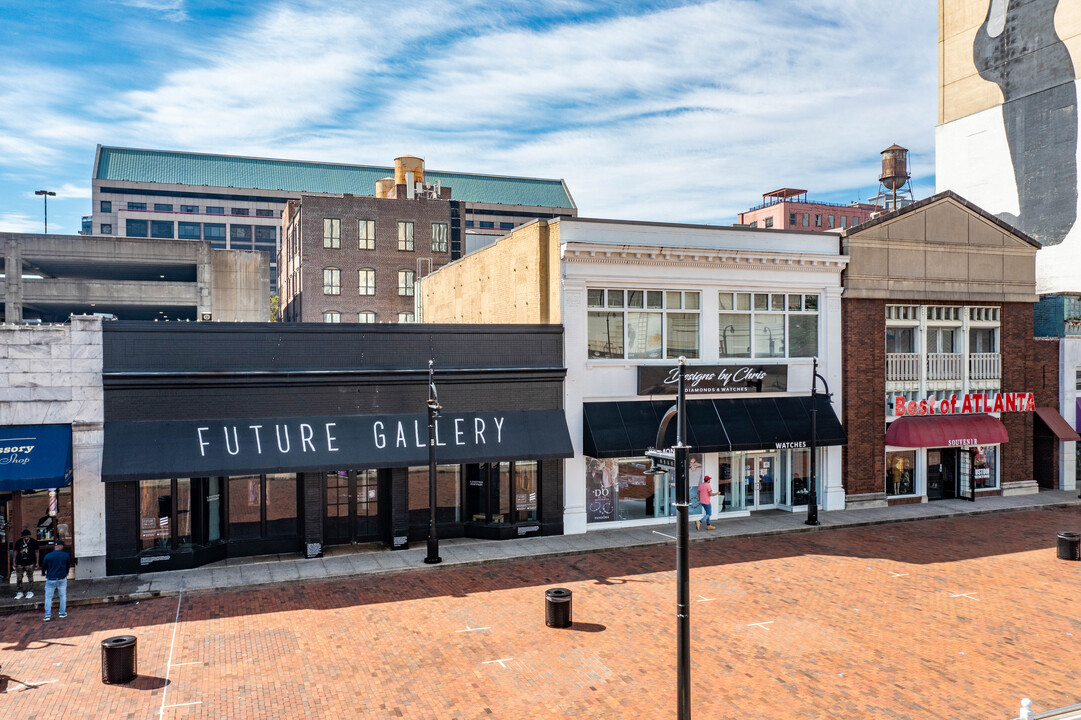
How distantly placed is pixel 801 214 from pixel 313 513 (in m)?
100

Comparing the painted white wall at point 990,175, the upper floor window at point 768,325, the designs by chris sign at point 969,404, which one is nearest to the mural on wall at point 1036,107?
the painted white wall at point 990,175

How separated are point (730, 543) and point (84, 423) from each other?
18.6 meters

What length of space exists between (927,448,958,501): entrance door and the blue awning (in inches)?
1173

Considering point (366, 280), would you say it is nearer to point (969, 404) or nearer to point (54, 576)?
point (969, 404)

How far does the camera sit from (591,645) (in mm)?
14969

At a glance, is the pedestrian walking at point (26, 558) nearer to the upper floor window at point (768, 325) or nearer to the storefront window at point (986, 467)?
the upper floor window at point (768, 325)

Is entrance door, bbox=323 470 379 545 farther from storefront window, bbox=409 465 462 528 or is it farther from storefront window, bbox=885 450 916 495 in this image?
storefront window, bbox=885 450 916 495

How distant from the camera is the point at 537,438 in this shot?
2384 centimetres

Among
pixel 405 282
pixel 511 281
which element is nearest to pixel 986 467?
pixel 511 281

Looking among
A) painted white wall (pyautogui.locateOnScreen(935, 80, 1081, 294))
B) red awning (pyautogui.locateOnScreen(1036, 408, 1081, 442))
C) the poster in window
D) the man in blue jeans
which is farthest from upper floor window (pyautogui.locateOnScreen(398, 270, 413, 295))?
the man in blue jeans

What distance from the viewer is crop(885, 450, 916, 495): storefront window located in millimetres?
29688

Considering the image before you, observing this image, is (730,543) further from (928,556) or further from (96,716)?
(96,716)

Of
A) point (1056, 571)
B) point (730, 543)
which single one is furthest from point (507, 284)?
point (1056, 571)

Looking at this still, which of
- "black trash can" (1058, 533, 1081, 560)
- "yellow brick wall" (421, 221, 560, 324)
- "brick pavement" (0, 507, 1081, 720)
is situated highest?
"yellow brick wall" (421, 221, 560, 324)
